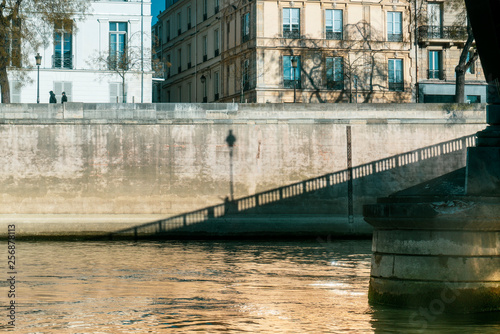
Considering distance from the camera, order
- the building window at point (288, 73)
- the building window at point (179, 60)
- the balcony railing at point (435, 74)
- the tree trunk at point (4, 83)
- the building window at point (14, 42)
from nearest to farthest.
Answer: the building window at point (14, 42)
the tree trunk at point (4, 83)
the building window at point (288, 73)
the balcony railing at point (435, 74)
the building window at point (179, 60)

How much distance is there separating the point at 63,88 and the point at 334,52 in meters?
15.1

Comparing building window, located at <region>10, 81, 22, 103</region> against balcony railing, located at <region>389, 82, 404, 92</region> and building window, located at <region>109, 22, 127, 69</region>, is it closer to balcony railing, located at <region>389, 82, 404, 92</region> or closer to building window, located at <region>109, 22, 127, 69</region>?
building window, located at <region>109, 22, 127, 69</region>

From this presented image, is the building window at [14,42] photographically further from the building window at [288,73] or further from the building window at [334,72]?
the building window at [334,72]

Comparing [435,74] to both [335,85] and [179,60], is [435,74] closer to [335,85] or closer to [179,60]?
[335,85]

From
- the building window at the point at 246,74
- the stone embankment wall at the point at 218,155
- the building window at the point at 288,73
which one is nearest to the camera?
the stone embankment wall at the point at 218,155

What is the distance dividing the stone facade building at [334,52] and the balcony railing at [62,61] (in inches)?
278

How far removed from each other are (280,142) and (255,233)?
4036mm

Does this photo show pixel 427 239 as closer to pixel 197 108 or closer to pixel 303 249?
pixel 303 249

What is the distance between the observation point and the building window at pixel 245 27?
45.3 m

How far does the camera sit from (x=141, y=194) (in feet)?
103

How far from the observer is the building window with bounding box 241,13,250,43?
45312 mm

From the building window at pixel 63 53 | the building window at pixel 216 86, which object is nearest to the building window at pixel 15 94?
the building window at pixel 63 53

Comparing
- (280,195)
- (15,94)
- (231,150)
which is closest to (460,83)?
(280,195)

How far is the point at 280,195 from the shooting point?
31906 mm
